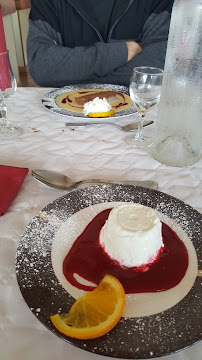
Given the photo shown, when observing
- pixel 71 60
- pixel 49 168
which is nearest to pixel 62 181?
pixel 49 168

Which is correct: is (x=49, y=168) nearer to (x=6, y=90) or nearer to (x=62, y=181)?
(x=62, y=181)

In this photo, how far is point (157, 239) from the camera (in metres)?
0.43

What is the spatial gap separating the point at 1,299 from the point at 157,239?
24 cm

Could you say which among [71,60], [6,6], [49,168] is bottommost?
[49,168]

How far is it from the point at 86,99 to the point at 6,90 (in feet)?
0.92

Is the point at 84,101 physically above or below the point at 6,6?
below

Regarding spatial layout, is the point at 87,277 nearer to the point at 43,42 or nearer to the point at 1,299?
the point at 1,299

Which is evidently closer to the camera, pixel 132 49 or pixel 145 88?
pixel 145 88

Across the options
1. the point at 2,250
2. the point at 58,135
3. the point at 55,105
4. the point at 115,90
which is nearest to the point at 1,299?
the point at 2,250

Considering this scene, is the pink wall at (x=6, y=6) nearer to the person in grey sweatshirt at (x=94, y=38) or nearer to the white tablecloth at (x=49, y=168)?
the person in grey sweatshirt at (x=94, y=38)

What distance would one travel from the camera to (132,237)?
1.39 ft

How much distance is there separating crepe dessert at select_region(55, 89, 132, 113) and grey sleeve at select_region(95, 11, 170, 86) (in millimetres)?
479

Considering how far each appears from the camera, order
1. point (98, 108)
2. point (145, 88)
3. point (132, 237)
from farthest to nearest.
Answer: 1. point (98, 108)
2. point (145, 88)
3. point (132, 237)

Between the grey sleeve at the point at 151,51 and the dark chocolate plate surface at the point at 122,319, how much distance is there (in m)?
1.11
